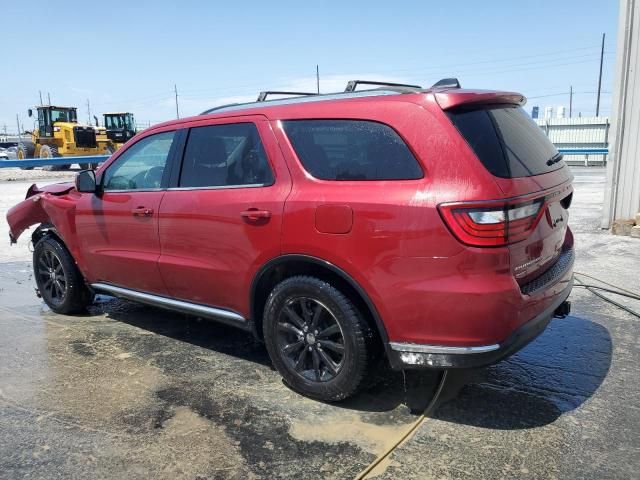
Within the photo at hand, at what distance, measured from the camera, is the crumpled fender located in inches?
200

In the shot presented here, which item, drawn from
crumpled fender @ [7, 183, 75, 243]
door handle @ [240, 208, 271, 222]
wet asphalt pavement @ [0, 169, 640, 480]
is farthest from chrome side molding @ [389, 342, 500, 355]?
crumpled fender @ [7, 183, 75, 243]

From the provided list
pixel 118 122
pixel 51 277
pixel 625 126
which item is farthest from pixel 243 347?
pixel 118 122

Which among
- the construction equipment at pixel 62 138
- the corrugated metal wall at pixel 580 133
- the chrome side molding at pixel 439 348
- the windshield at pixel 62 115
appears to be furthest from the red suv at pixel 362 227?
the windshield at pixel 62 115

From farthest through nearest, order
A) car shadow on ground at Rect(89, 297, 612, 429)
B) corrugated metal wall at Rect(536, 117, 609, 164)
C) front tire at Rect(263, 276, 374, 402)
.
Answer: corrugated metal wall at Rect(536, 117, 609, 164), car shadow on ground at Rect(89, 297, 612, 429), front tire at Rect(263, 276, 374, 402)

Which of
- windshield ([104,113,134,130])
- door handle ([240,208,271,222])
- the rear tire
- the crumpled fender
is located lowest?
the rear tire

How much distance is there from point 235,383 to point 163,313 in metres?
1.93

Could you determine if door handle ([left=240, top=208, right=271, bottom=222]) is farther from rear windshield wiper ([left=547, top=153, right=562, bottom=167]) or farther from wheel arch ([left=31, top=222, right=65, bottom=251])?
wheel arch ([left=31, top=222, right=65, bottom=251])

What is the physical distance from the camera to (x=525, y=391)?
353cm

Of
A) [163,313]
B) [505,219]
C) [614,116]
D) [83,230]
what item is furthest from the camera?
[614,116]

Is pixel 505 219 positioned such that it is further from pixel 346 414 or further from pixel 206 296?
pixel 206 296

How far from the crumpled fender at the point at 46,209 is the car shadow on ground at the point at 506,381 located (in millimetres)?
1470

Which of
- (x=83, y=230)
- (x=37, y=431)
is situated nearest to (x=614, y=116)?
(x=83, y=230)

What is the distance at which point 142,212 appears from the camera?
4.30 m

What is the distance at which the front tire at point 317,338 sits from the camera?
3168mm
